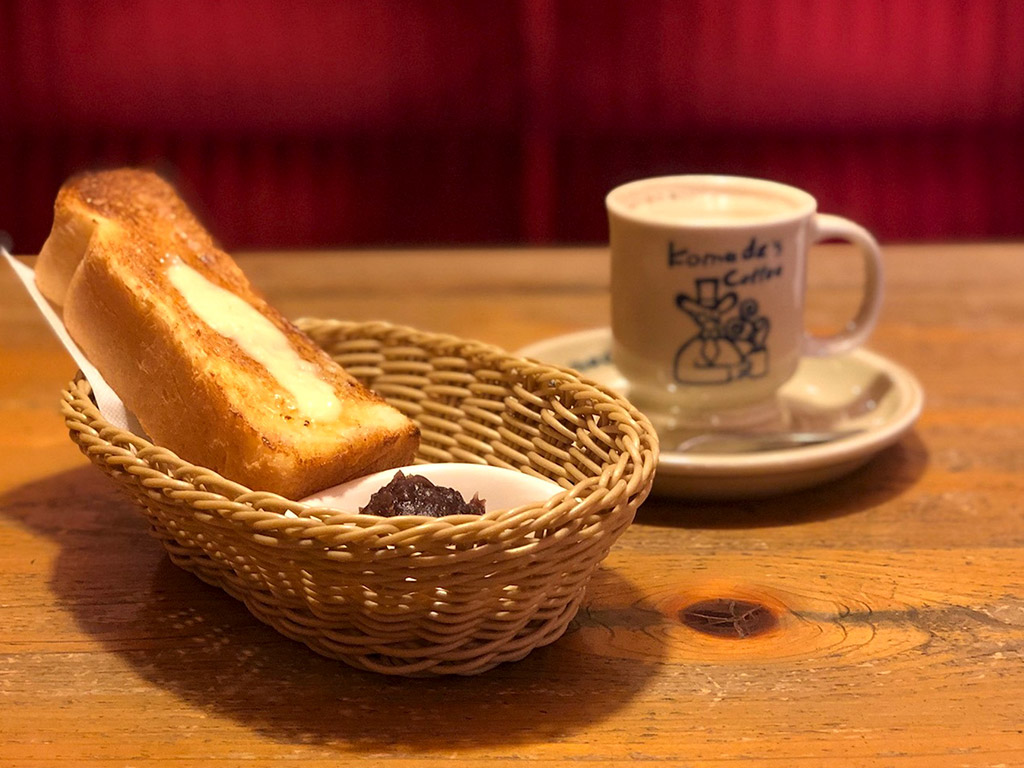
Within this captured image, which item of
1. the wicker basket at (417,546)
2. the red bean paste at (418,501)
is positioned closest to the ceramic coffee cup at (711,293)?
the wicker basket at (417,546)

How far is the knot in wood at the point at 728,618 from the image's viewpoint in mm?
660

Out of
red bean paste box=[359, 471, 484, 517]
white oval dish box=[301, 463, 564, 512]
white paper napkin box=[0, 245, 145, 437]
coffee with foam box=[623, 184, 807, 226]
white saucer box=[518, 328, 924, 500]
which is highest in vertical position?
coffee with foam box=[623, 184, 807, 226]

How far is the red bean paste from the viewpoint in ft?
2.04

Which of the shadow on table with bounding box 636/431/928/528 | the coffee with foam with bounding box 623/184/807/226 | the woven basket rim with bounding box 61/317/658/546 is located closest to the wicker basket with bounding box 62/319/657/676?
the woven basket rim with bounding box 61/317/658/546

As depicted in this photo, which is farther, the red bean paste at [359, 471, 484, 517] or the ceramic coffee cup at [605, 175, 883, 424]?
the ceramic coffee cup at [605, 175, 883, 424]

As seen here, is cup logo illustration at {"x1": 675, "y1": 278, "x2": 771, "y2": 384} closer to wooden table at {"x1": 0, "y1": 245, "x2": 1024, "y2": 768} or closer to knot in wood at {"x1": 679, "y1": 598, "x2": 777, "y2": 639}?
wooden table at {"x1": 0, "y1": 245, "x2": 1024, "y2": 768}

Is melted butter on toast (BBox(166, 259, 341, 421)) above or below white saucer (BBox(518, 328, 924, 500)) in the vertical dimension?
above

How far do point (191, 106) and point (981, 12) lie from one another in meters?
1.18

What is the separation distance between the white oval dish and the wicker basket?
5cm

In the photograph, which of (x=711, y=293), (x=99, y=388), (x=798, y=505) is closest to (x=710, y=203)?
(x=711, y=293)

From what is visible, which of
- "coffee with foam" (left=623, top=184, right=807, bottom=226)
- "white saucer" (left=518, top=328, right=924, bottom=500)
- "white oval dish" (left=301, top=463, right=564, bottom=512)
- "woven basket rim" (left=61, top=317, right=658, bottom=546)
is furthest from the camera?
"coffee with foam" (left=623, top=184, right=807, bottom=226)

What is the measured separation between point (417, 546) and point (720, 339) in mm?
384

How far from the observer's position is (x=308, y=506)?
563 mm

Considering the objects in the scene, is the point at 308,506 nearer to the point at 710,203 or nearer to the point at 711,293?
the point at 711,293
